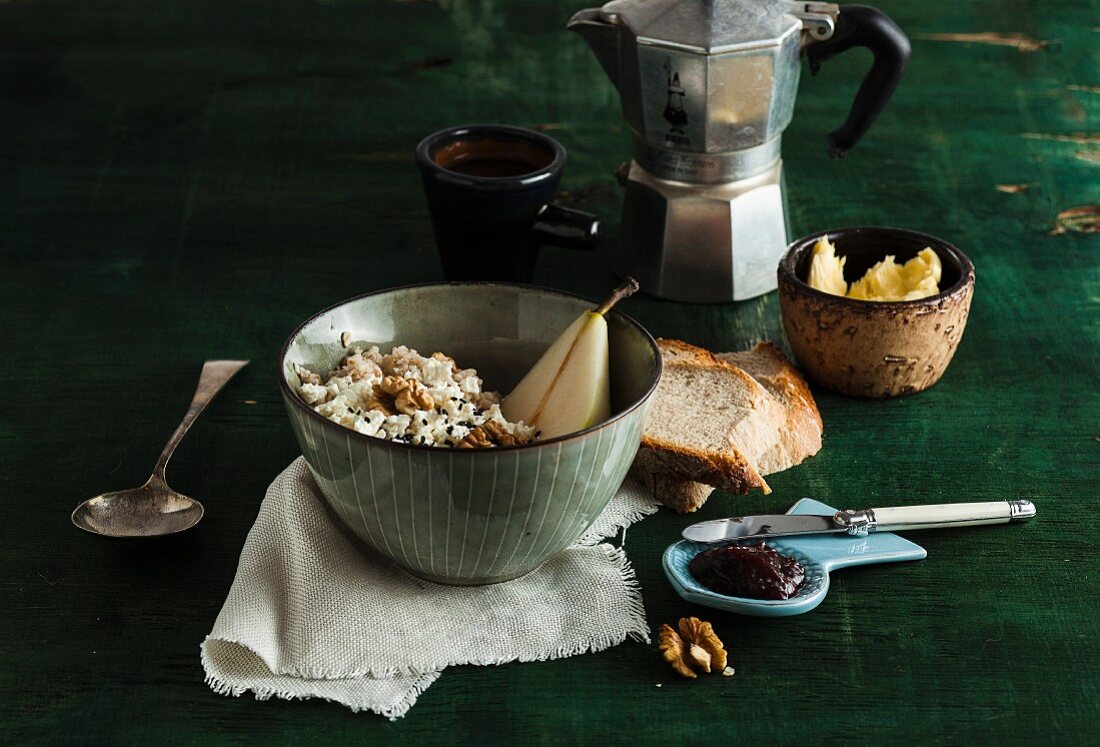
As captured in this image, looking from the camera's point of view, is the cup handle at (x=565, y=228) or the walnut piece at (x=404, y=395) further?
the cup handle at (x=565, y=228)

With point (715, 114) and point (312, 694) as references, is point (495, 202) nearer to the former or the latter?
point (715, 114)

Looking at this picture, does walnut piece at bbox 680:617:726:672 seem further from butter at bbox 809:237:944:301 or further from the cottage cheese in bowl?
butter at bbox 809:237:944:301

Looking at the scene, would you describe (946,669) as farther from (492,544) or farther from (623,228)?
(623,228)

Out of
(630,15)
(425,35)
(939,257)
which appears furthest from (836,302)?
(425,35)

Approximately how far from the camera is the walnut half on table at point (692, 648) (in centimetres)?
88

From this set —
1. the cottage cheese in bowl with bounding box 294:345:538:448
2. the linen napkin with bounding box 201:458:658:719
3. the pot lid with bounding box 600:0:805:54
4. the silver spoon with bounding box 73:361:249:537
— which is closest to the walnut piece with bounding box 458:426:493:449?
the cottage cheese in bowl with bounding box 294:345:538:448

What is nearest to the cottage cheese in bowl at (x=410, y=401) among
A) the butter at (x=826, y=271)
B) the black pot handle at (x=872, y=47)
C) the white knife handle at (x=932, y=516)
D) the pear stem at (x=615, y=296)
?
the pear stem at (x=615, y=296)

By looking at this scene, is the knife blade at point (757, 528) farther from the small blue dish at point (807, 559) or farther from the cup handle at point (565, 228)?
the cup handle at point (565, 228)

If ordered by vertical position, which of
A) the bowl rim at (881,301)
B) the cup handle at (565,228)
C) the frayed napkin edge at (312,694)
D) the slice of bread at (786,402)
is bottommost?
the slice of bread at (786,402)

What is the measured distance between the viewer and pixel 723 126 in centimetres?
133

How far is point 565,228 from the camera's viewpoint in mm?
1304

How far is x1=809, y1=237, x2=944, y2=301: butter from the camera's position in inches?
49.3

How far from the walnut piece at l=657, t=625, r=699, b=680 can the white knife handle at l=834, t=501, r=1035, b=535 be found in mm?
186

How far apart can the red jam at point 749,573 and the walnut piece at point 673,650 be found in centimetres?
6
